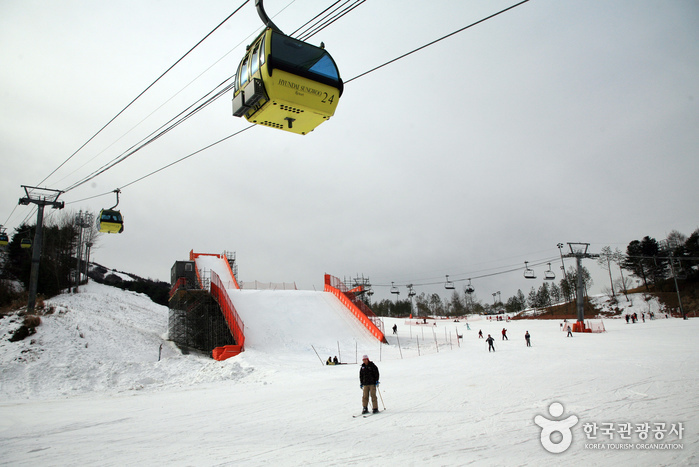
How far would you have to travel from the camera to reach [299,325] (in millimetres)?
27422

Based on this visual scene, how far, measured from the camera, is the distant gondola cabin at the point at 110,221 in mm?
16984

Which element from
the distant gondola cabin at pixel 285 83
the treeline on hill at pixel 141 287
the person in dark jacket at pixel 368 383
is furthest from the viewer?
the treeline on hill at pixel 141 287

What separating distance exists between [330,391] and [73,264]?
40.2m

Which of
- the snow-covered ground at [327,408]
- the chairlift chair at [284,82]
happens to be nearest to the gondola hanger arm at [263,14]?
the chairlift chair at [284,82]

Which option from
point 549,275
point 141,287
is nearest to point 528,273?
point 549,275

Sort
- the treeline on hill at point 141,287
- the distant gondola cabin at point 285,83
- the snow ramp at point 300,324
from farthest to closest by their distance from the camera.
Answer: the treeline on hill at point 141,287 → the snow ramp at point 300,324 → the distant gondola cabin at point 285,83

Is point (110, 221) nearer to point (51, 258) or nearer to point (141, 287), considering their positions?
point (51, 258)

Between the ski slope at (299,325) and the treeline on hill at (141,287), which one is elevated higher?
the treeline on hill at (141,287)

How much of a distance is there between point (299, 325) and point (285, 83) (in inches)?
923

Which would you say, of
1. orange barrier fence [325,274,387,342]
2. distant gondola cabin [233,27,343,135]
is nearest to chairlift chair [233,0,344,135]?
distant gondola cabin [233,27,343,135]

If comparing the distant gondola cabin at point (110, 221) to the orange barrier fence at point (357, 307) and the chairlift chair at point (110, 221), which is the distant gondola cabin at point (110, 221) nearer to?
the chairlift chair at point (110, 221)

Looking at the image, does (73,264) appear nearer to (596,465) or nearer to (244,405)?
(244,405)

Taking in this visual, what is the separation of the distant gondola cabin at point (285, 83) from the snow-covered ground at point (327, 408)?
5.75m

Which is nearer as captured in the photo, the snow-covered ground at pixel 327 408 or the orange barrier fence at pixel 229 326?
the snow-covered ground at pixel 327 408
